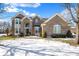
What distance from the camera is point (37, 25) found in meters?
5.11

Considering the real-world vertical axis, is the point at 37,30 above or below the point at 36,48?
above

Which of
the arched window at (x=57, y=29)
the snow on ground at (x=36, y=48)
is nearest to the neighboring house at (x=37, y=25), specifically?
the arched window at (x=57, y=29)

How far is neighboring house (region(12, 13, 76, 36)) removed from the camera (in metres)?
5.08

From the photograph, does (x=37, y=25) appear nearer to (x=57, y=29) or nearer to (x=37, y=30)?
(x=37, y=30)

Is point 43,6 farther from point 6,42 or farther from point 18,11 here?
point 6,42

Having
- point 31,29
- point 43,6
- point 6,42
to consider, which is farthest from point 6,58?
point 43,6

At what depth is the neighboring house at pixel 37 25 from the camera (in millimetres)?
→ 5078

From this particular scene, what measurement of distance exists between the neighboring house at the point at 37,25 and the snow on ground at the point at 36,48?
140 mm

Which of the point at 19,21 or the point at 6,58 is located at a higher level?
the point at 19,21

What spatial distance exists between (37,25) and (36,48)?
360 mm

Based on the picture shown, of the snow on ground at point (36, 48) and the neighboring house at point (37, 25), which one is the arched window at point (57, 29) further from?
the snow on ground at point (36, 48)

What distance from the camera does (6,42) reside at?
510 centimetres

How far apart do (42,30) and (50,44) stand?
249mm

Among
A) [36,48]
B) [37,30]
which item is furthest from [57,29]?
[36,48]
